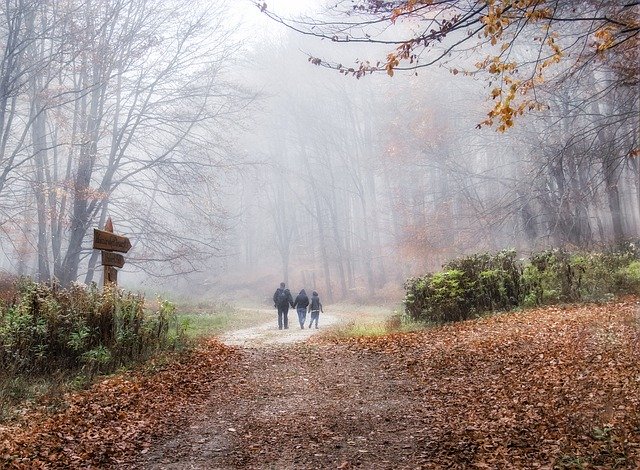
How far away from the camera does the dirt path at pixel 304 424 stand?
547 cm

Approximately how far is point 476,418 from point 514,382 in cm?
148

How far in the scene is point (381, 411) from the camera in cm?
700

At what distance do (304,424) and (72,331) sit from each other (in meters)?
4.65

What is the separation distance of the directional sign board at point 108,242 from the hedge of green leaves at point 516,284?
745 centimetres

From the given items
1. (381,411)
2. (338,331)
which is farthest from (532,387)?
(338,331)

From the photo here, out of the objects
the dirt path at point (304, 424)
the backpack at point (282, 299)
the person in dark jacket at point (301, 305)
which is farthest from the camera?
the person in dark jacket at point (301, 305)

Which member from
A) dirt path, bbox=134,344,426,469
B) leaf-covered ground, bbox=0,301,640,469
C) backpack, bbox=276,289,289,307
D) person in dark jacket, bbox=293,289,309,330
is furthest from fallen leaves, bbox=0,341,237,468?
person in dark jacket, bbox=293,289,309,330

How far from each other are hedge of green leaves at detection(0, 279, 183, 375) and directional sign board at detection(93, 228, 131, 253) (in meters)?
0.85

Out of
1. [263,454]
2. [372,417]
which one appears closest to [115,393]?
[263,454]

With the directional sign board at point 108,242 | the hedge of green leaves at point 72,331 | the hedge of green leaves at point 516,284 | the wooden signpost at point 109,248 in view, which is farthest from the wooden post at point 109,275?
the hedge of green leaves at point 516,284

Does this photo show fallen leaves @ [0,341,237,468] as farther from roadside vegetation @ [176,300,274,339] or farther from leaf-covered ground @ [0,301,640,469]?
roadside vegetation @ [176,300,274,339]

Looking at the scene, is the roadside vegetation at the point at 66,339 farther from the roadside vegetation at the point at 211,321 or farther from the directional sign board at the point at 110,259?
the roadside vegetation at the point at 211,321

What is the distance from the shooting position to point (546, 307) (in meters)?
13.5

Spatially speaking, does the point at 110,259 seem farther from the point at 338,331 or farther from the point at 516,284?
the point at 516,284
